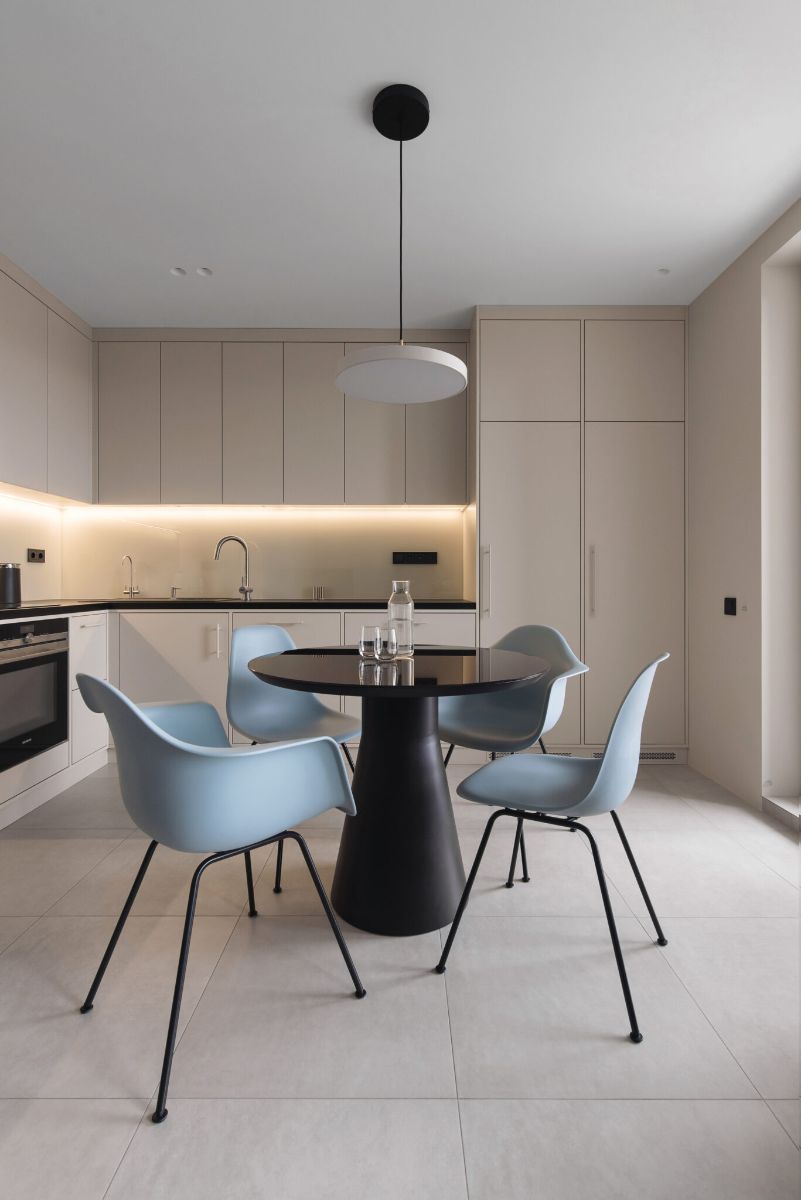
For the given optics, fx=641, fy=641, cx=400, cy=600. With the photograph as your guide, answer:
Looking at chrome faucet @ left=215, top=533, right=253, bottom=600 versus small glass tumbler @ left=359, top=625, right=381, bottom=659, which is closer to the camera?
small glass tumbler @ left=359, top=625, right=381, bottom=659

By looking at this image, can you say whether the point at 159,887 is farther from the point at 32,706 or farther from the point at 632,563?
the point at 632,563

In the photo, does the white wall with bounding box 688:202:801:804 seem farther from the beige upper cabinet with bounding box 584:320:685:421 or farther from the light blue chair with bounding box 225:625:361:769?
the light blue chair with bounding box 225:625:361:769

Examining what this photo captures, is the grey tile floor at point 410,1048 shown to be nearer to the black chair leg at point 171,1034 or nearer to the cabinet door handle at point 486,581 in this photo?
the black chair leg at point 171,1034

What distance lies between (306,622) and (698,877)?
2.31 metres

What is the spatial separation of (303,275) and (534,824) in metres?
2.94

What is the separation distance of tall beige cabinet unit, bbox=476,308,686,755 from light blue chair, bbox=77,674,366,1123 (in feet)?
7.84

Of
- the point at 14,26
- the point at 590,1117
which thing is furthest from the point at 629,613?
the point at 14,26

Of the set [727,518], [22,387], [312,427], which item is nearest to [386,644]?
[727,518]

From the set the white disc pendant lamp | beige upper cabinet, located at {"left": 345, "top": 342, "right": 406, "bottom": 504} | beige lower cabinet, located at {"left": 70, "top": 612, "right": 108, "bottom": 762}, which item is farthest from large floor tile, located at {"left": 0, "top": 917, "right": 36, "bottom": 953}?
beige upper cabinet, located at {"left": 345, "top": 342, "right": 406, "bottom": 504}

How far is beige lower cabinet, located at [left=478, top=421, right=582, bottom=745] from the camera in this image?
3689 mm

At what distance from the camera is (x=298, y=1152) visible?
116 centimetres

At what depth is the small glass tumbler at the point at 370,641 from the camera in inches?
80.0

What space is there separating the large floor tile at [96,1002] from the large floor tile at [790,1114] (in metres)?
1.25

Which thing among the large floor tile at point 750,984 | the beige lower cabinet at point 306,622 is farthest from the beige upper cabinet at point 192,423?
the large floor tile at point 750,984
